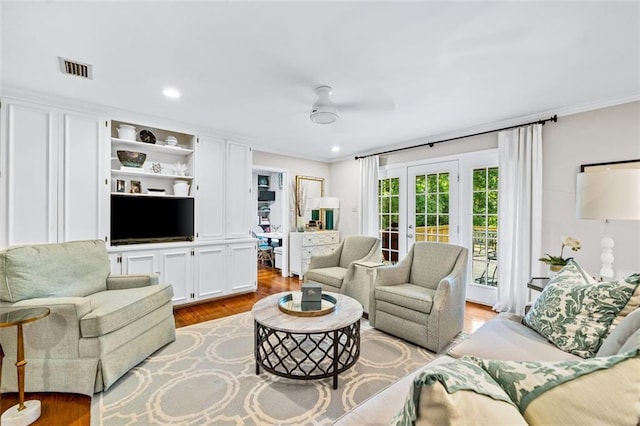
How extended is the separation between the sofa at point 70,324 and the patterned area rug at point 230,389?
19 centimetres

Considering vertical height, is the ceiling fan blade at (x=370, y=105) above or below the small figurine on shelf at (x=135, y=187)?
above

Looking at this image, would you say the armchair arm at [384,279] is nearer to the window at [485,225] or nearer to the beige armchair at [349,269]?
the beige armchair at [349,269]

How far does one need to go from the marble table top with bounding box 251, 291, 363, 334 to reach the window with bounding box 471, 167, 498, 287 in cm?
244

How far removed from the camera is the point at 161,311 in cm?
262

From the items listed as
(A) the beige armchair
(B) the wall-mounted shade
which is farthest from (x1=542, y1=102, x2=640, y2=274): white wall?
(A) the beige armchair

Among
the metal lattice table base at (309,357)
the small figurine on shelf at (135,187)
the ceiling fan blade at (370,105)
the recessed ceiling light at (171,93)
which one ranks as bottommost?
the metal lattice table base at (309,357)

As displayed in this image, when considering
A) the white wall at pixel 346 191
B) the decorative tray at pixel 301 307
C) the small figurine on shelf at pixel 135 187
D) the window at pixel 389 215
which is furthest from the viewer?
the white wall at pixel 346 191

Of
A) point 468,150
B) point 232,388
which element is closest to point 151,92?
point 232,388

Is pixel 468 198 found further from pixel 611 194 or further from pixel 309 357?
pixel 309 357

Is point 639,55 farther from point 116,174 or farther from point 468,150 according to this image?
point 116,174

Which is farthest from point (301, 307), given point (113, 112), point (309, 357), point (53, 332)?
point (113, 112)

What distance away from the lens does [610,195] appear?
79.4 inches

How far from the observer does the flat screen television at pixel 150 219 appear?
346cm

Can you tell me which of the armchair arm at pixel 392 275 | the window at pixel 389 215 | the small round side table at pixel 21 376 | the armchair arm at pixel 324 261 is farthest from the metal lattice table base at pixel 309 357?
the window at pixel 389 215
